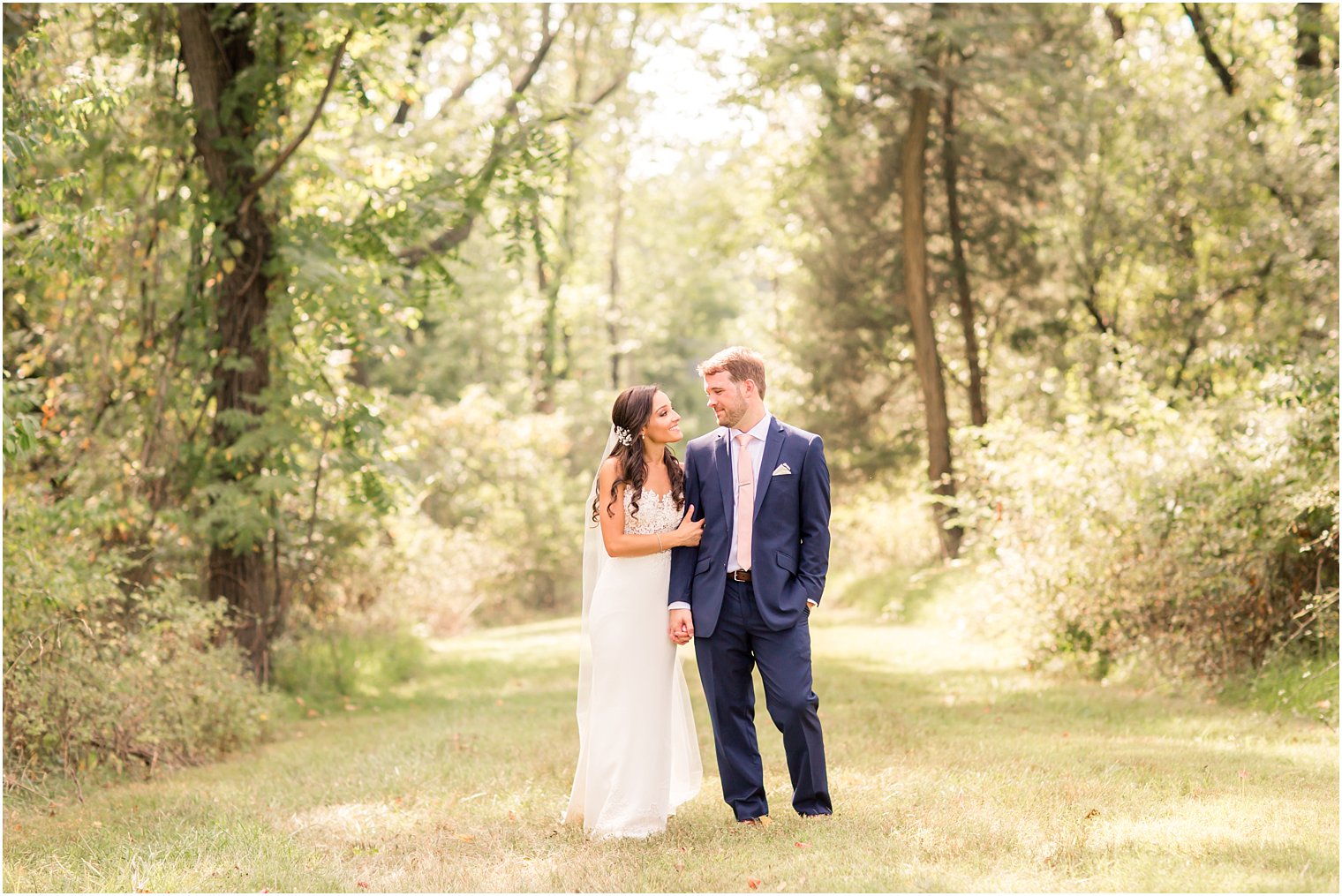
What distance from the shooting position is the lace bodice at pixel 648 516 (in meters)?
5.94

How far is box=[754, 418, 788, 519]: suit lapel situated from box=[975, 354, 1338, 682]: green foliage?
4460 mm

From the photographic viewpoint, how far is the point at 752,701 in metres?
6.00

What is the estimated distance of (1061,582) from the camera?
11.2 m

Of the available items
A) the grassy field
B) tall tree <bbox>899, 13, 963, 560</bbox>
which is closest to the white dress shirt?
the grassy field

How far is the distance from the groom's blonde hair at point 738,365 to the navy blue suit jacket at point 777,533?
0.83ft

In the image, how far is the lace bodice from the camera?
5.94m

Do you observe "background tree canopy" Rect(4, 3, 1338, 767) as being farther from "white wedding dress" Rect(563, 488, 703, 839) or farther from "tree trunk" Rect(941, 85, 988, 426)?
"white wedding dress" Rect(563, 488, 703, 839)

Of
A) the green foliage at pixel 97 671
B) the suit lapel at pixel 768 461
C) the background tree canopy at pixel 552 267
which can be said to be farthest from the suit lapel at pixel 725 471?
the green foliage at pixel 97 671

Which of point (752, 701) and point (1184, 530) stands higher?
point (1184, 530)

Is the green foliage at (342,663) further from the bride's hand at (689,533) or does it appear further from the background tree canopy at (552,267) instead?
the bride's hand at (689,533)

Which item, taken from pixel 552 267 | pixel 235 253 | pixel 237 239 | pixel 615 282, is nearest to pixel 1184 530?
pixel 235 253

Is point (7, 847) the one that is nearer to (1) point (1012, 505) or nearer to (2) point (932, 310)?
(1) point (1012, 505)

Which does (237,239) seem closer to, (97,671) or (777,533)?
(97,671)

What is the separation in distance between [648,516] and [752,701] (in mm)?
1027
